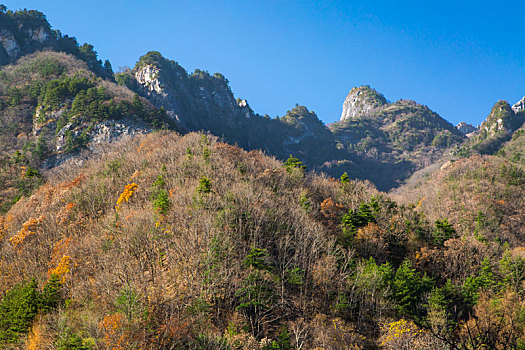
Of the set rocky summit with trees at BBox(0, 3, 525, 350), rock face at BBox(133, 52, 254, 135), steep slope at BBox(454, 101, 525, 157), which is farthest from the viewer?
steep slope at BBox(454, 101, 525, 157)

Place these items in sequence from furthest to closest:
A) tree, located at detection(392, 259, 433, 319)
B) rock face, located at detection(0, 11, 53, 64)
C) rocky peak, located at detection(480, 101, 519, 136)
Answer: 1. rocky peak, located at detection(480, 101, 519, 136)
2. rock face, located at detection(0, 11, 53, 64)
3. tree, located at detection(392, 259, 433, 319)

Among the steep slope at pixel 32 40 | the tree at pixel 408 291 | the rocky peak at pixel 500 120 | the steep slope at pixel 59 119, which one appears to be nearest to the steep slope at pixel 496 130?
the rocky peak at pixel 500 120

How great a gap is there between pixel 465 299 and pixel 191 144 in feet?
167

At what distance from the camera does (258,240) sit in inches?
1356

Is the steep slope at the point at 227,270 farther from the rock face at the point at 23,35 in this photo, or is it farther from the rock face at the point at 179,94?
the rock face at the point at 23,35

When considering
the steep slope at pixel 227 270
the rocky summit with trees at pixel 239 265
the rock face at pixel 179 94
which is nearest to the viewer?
the rocky summit with trees at pixel 239 265

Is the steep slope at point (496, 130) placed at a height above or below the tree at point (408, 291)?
above

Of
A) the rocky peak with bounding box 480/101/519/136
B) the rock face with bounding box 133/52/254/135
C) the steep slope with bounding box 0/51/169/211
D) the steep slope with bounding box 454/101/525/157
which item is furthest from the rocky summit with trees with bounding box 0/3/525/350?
the rocky peak with bounding box 480/101/519/136

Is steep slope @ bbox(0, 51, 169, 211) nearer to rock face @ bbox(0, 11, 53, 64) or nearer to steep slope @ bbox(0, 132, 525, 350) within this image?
rock face @ bbox(0, 11, 53, 64)

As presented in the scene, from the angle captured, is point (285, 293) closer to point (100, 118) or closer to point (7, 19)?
point (100, 118)

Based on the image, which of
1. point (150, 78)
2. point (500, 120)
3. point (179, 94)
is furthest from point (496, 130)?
point (150, 78)

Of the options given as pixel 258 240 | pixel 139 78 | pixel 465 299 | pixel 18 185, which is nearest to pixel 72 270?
pixel 258 240

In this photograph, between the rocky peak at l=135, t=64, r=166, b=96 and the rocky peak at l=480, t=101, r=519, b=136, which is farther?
the rocky peak at l=480, t=101, r=519, b=136

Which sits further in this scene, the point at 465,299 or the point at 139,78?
the point at 139,78
